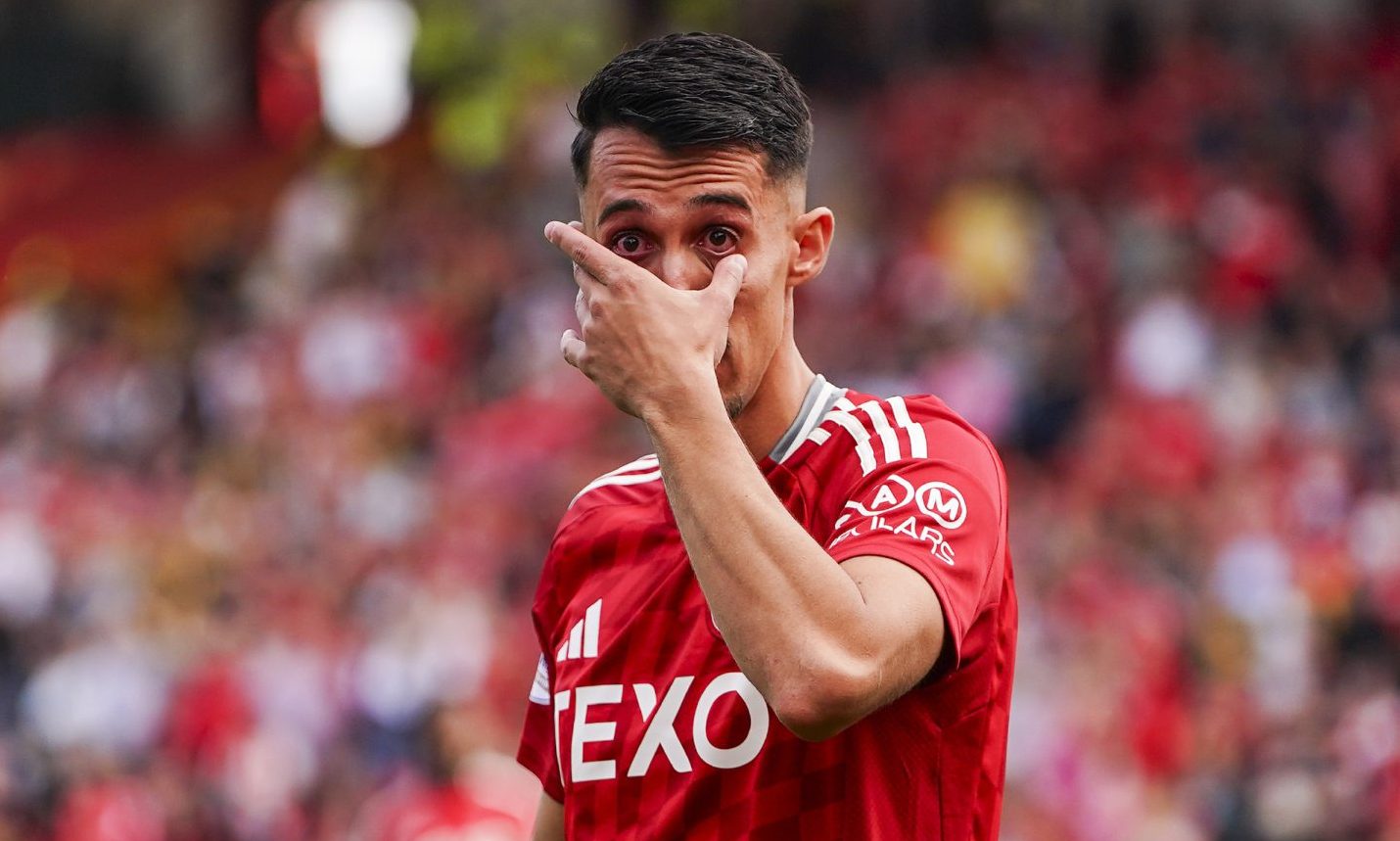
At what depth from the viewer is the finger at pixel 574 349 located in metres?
2.73

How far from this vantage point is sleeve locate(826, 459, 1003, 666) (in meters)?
2.72

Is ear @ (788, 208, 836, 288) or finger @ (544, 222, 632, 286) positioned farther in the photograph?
ear @ (788, 208, 836, 288)

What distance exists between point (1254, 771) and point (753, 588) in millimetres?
6851

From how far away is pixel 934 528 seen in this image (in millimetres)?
2783

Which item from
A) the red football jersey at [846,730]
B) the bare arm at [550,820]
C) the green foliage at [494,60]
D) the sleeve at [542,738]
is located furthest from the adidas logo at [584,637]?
the green foliage at [494,60]

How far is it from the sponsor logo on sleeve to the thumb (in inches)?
13.9

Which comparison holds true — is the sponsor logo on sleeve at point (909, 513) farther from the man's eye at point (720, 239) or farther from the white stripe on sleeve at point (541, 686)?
the white stripe on sleeve at point (541, 686)

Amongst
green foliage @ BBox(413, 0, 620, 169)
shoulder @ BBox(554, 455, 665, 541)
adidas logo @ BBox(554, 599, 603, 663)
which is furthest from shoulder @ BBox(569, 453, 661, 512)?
green foliage @ BBox(413, 0, 620, 169)

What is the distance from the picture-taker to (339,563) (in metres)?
13.0

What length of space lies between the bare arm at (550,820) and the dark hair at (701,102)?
112 cm

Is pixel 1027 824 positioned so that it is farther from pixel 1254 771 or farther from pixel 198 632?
pixel 198 632

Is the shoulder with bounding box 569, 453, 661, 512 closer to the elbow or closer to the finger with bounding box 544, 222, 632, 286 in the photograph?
the finger with bounding box 544, 222, 632, 286

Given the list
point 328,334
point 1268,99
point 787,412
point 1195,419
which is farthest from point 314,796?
point 787,412

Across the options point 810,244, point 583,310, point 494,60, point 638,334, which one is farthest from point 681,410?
point 494,60
